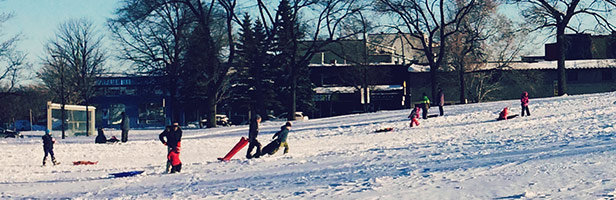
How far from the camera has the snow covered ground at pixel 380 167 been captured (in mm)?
12320

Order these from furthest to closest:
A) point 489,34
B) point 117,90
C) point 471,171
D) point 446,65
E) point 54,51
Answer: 1. point 117,90
2. point 446,65
3. point 489,34
4. point 54,51
5. point 471,171

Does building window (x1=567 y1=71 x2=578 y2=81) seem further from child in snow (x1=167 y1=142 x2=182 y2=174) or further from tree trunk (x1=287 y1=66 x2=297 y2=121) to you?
child in snow (x1=167 y1=142 x2=182 y2=174)

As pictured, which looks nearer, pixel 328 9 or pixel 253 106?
pixel 328 9

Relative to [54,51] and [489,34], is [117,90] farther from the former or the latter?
[489,34]

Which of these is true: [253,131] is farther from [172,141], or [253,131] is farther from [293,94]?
[293,94]

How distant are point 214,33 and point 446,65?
2357 centimetres

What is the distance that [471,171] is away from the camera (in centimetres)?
1412

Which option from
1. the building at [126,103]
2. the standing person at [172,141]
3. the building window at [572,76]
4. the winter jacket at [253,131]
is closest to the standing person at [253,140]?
the winter jacket at [253,131]

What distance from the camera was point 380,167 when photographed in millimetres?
16359

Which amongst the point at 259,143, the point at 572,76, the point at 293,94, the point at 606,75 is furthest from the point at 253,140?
the point at 606,75

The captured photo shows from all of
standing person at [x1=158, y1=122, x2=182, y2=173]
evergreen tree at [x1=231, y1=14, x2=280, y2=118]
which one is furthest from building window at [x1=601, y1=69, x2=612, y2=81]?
standing person at [x1=158, y1=122, x2=182, y2=173]

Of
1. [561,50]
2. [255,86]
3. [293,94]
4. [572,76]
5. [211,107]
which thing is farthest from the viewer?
[572,76]

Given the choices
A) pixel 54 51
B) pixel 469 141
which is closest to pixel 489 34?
pixel 54 51

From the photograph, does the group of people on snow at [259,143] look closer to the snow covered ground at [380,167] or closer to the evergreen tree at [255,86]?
the snow covered ground at [380,167]
